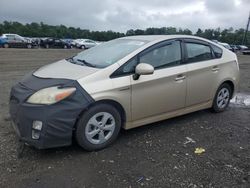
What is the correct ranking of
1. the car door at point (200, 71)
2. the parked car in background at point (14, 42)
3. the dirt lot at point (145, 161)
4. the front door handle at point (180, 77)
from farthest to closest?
the parked car in background at point (14, 42) → the car door at point (200, 71) → the front door handle at point (180, 77) → the dirt lot at point (145, 161)

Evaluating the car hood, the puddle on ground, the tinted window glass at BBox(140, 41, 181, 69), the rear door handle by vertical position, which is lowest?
the puddle on ground

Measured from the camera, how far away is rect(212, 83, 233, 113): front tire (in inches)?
221

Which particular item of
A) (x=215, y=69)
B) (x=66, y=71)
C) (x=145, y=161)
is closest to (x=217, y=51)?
(x=215, y=69)

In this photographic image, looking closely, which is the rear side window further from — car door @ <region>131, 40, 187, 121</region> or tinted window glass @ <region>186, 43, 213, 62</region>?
car door @ <region>131, 40, 187, 121</region>

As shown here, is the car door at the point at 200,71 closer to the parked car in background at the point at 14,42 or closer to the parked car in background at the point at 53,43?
the parked car in background at the point at 14,42

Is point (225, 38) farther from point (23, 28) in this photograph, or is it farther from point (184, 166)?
point (184, 166)

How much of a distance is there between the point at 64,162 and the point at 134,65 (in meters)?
1.64

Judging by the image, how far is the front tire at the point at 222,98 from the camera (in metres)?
5.62

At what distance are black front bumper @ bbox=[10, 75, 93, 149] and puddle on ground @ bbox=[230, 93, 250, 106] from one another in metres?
4.21

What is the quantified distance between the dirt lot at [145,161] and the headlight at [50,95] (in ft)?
2.54

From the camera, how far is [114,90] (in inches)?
155

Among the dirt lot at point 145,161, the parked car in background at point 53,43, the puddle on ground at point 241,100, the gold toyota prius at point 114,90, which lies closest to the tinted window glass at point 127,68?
the gold toyota prius at point 114,90

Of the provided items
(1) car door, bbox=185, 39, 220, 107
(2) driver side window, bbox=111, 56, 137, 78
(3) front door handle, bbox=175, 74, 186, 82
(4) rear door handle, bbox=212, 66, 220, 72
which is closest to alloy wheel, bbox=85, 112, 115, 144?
(2) driver side window, bbox=111, 56, 137, 78

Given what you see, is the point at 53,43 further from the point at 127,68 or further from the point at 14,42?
the point at 127,68
